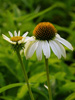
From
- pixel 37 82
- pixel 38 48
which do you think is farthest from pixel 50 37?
pixel 37 82

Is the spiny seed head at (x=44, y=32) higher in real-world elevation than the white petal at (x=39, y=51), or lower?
higher

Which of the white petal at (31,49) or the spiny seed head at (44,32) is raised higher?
the spiny seed head at (44,32)

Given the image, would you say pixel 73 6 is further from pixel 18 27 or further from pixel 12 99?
pixel 12 99

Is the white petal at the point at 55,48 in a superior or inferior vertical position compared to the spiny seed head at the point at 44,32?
inferior

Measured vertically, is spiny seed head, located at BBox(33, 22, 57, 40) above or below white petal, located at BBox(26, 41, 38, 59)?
above

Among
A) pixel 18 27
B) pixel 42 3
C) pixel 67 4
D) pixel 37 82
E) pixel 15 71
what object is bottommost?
pixel 37 82

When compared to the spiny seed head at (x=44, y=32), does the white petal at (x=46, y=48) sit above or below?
below

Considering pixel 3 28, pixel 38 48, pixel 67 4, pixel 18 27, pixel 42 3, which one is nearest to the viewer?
pixel 38 48

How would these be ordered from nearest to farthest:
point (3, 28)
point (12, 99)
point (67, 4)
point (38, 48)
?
point (38, 48)
point (12, 99)
point (3, 28)
point (67, 4)
